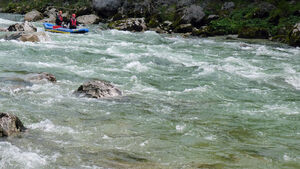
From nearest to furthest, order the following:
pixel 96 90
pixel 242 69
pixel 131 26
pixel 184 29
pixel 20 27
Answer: pixel 96 90 → pixel 242 69 → pixel 20 27 → pixel 184 29 → pixel 131 26

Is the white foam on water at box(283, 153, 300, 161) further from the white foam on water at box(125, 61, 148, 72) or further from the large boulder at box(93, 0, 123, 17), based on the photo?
the large boulder at box(93, 0, 123, 17)

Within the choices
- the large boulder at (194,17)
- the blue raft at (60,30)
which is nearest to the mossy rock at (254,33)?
the large boulder at (194,17)

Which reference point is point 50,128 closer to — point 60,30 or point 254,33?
point 60,30

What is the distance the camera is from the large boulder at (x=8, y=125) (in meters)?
6.00

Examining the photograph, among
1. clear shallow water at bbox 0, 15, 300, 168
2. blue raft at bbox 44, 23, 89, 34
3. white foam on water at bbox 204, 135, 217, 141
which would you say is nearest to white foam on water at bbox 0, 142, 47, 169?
clear shallow water at bbox 0, 15, 300, 168

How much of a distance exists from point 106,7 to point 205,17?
467 inches

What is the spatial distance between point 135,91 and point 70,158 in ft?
15.8

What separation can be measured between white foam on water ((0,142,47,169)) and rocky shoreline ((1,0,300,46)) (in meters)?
19.2

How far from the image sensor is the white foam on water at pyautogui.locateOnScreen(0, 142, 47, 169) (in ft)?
16.7

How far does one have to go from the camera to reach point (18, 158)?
17.2 feet

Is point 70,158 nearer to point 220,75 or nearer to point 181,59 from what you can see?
point 220,75

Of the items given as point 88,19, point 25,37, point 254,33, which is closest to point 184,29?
point 254,33

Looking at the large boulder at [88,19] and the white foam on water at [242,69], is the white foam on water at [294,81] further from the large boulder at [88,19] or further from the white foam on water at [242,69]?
the large boulder at [88,19]

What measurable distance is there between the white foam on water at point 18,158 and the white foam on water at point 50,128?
3.57ft
